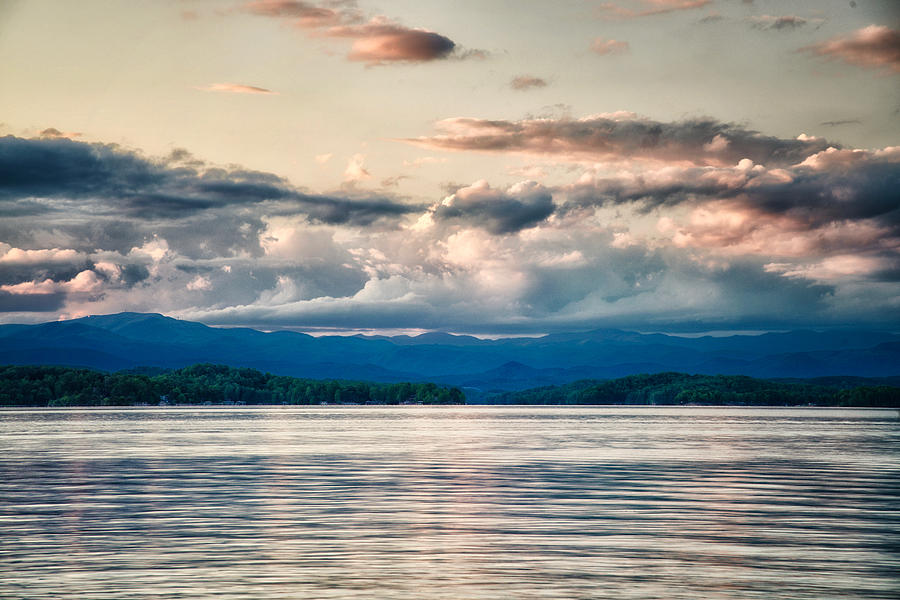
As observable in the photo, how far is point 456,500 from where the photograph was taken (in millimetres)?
50188

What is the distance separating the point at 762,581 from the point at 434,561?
10173 mm

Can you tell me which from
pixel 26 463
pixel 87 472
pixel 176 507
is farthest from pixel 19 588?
pixel 26 463

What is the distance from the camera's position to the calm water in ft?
92.7

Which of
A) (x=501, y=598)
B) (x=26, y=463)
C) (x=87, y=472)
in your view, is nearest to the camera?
(x=501, y=598)

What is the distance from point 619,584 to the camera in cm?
2816

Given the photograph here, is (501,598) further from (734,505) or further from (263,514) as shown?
(734,505)

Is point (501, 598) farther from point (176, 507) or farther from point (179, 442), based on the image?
point (179, 442)

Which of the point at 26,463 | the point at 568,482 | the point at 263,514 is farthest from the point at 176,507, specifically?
the point at 26,463

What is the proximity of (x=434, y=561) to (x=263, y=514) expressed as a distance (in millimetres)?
15054

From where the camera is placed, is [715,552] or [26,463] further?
[26,463]

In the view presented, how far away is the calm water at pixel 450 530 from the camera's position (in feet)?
92.7

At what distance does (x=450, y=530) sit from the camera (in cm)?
3925

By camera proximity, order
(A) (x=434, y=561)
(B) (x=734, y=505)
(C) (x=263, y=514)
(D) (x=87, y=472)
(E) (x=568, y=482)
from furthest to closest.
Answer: (D) (x=87, y=472), (E) (x=568, y=482), (B) (x=734, y=505), (C) (x=263, y=514), (A) (x=434, y=561)

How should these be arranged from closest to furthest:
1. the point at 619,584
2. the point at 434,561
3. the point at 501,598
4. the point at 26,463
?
the point at 501,598 → the point at 619,584 → the point at 434,561 → the point at 26,463
